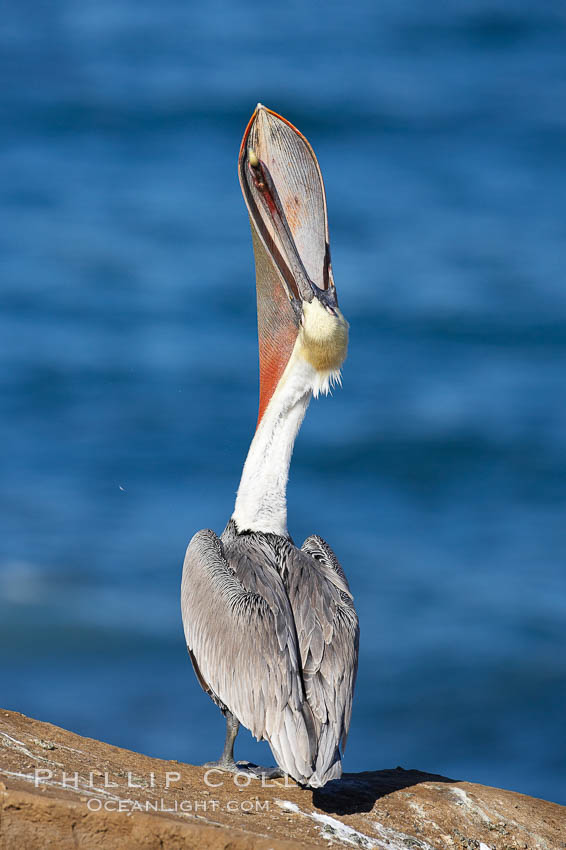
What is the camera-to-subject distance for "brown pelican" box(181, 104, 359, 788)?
5.90m

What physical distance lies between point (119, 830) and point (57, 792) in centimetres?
37

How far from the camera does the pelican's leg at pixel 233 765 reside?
625cm

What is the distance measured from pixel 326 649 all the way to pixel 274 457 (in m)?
1.42

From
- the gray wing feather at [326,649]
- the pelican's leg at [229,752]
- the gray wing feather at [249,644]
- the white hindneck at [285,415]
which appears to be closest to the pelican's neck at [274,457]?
the white hindneck at [285,415]

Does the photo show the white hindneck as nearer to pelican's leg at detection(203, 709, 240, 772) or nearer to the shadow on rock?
pelican's leg at detection(203, 709, 240, 772)

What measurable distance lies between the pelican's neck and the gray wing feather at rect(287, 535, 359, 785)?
416 mm

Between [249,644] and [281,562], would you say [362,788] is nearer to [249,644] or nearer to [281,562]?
[249,644]

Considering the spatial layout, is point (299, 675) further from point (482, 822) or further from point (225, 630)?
point (482, 822)

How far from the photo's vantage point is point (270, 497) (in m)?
A: 6.97

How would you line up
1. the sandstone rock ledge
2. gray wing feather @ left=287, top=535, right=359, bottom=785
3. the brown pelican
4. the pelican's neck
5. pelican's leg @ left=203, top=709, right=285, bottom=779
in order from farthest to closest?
1. the pelican's neck
2. pelican's leg @ left=203, top=709, right=285, bottom=779
3. the brown pelican
4. gray wing feather @ left=287, top=535, right=359, bottom=785
5. the sandstone rock ledge

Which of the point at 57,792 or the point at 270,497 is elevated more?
the point at 270,497

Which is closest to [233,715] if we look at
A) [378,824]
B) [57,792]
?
[378,824]

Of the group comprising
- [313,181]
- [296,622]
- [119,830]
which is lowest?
[119,830]

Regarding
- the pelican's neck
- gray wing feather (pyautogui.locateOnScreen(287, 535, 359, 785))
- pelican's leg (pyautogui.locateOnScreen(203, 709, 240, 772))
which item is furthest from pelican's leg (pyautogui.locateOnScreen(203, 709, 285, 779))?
the pelican's neck
